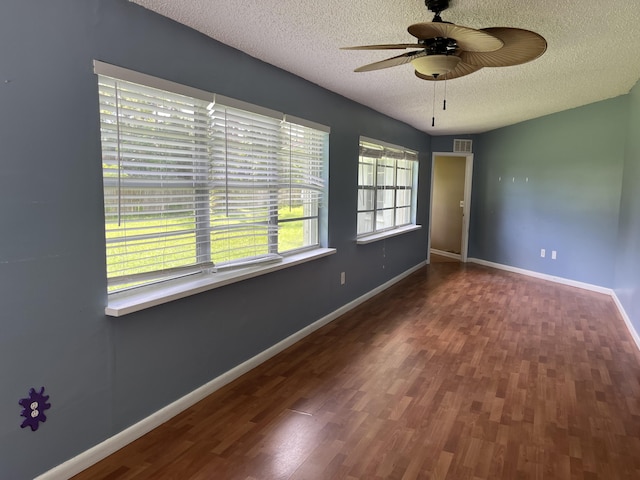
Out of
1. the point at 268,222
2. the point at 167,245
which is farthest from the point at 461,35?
the point at 268,222

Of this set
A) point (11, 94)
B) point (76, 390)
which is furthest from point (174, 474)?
point (11, 94)

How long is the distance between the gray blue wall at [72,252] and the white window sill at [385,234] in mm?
2403

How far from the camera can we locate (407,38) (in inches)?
105

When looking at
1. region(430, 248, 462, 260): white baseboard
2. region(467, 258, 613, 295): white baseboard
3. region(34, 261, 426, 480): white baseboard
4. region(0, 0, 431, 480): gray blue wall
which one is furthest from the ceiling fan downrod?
region(430, 248, 462, 260): white baseboard

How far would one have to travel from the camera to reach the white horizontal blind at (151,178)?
2125 mm

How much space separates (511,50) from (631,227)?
3.48 meters

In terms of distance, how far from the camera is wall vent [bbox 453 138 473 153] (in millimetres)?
7508

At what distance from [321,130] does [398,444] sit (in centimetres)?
263

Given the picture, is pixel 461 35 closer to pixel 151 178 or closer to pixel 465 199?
pixel 151 178

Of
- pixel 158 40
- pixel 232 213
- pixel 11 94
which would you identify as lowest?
pixel 232 213

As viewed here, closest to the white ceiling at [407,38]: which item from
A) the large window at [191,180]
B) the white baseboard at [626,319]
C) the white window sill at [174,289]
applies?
the large window at [191,180]

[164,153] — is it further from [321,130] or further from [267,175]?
[321,130]

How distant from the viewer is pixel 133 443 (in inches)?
88.7

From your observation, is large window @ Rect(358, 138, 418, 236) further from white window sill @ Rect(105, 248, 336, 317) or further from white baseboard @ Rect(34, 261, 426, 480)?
white window sill @ Rect(105, 248, 336, 317)
